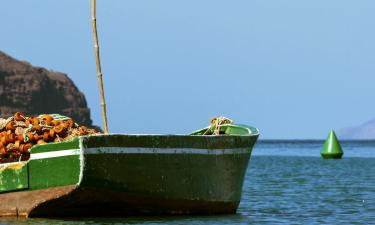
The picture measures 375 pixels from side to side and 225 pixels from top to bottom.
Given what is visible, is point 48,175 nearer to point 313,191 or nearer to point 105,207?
point 105,207

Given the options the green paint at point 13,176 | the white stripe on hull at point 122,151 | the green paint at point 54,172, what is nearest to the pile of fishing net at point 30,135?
the green paint at point 13,176

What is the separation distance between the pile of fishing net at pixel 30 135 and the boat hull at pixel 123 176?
3.55ft

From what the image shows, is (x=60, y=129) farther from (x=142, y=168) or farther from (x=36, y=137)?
(x=142, y=168)

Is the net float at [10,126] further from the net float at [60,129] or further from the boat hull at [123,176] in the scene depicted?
the boat hull at [123,176]

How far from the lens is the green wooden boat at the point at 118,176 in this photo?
53.5 feet

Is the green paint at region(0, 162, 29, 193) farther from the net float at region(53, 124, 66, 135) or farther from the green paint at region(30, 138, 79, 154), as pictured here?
the net float at region(53, 124, 66, 135)

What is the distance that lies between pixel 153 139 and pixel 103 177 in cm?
103

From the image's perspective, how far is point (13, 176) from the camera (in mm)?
17188

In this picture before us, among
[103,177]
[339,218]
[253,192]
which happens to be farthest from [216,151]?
[253,192]

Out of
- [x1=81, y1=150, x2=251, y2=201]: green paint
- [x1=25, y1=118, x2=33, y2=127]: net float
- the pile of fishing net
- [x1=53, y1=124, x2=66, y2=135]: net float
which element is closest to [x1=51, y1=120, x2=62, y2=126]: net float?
the pile of fishing net

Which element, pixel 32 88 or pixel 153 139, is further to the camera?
pixel 32 88

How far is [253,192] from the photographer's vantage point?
1256 inches

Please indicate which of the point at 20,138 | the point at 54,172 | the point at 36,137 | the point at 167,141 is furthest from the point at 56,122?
the point at 167,141

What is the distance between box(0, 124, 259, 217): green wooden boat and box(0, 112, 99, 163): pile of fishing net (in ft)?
3.28
